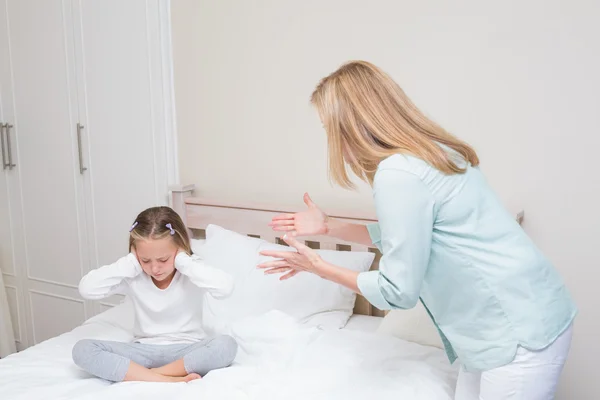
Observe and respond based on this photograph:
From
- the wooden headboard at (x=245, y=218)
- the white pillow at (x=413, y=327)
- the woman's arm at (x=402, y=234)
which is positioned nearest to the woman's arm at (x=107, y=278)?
the wooden headboard at (x=245, y=218)

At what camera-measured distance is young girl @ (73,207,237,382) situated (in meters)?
1.79

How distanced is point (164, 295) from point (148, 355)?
0.21 m

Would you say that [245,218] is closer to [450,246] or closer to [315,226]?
[315,226]

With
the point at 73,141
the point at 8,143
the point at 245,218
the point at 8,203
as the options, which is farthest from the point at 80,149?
the point at 245,218

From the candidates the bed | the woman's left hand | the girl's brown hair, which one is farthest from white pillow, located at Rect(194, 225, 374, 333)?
A: the woman's left hand

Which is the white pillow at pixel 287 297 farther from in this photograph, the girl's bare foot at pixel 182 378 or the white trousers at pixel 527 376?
the white trousers at pixel 527 376

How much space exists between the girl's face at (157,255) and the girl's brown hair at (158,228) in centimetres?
2

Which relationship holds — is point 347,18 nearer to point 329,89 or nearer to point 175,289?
point 329,89

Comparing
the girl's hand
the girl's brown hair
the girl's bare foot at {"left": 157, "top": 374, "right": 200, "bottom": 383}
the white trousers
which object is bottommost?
the girl's bare foot at {"left": 157, "top": 374, "right": 200, "bottom": 383}

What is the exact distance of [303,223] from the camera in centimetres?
159

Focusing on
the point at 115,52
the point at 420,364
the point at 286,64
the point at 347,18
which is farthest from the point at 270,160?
the point at 420,364

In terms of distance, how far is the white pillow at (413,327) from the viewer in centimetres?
182

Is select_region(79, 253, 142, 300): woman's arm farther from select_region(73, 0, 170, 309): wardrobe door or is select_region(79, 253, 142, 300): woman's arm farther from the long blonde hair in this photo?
the long blonde hair

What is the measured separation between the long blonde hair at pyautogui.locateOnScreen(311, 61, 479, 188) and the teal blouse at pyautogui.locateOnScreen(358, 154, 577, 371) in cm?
4
